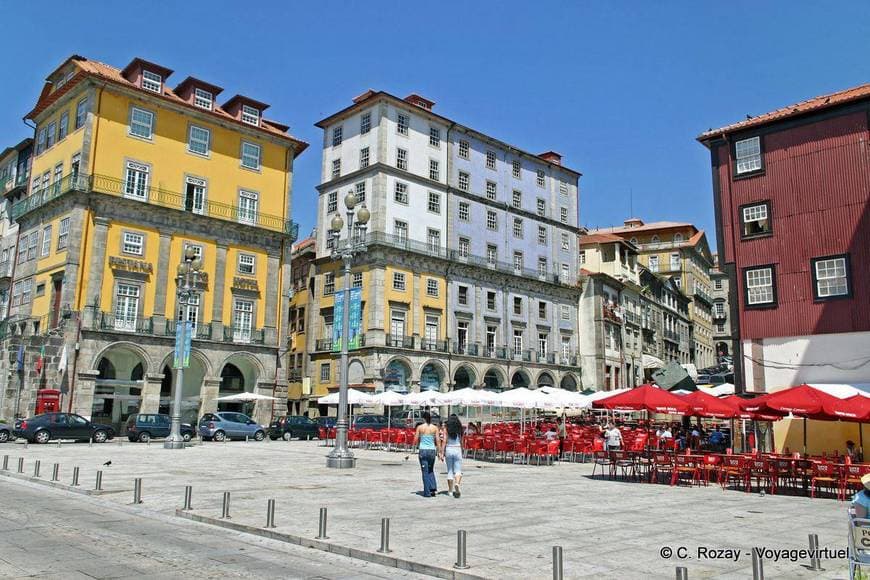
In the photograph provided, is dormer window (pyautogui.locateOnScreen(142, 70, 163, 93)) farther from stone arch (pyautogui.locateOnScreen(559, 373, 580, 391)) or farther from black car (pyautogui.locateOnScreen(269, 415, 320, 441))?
stone arch (pyautogui.locateOnScreen(559, 373, 580, 391))

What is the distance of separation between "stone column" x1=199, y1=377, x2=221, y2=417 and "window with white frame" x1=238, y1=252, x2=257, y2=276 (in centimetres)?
717

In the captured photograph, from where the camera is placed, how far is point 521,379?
202 ft

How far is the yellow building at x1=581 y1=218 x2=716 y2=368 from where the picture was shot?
9694 centimetres

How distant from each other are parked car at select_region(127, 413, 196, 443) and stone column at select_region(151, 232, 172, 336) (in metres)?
7.00

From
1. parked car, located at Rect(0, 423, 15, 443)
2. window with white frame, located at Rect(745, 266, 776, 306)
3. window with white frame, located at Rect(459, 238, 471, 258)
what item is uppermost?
window with white frame, located at Rect(459, 238, 471, 258)

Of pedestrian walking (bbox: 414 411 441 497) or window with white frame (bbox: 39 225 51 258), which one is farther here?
window with white frame (bbox: 39 225 51 258)

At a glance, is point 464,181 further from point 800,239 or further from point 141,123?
point 800,239

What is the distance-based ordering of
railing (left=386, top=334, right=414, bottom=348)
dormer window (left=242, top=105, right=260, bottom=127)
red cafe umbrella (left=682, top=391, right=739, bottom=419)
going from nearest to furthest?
red cafe umbrella (left=682, top=391, right=739, bottom=419) → dormer window (left=242, top=105, right=260, bottom=127) → railing (left=386, top=334, right=414, bottom=348)

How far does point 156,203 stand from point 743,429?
109 ft

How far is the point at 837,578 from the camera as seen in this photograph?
8.20 m

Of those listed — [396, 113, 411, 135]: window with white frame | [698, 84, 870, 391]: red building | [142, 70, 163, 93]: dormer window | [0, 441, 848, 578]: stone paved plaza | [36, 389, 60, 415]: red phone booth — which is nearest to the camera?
[0, 441, 848, 578]: stone paved plaza

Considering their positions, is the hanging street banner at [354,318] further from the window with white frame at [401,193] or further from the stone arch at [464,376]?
the stone arch at [464,376]

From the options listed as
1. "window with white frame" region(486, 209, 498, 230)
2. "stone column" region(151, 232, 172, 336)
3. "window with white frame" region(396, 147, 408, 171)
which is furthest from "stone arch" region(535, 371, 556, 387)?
"stone column" region(151, 232, 172, 336)

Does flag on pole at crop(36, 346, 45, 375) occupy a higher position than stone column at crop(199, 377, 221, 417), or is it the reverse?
flag on pole at crop(36, 346, 45, 375)
